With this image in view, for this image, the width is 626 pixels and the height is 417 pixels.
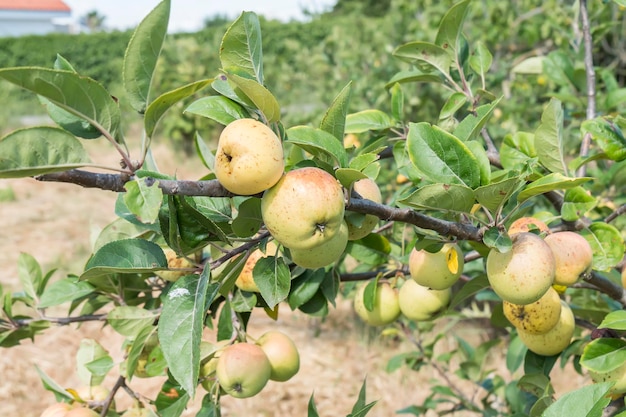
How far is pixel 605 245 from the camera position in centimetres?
97

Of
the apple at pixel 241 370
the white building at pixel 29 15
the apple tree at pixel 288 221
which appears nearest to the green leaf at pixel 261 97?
the apple tree at pixel 288 221

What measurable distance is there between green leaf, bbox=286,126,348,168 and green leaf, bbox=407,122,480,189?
0.27ft

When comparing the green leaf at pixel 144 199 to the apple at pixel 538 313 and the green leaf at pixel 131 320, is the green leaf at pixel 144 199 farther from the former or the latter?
the apple at pixel 538 313

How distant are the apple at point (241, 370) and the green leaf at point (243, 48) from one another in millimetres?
447

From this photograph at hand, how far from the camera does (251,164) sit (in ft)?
1.91

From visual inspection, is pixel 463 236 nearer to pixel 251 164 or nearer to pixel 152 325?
pixel 251 164

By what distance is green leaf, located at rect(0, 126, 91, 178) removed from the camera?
49cm

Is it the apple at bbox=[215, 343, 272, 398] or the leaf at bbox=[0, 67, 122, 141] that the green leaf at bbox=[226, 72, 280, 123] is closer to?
the leaf at bbox=[0, 67, 122, 141]

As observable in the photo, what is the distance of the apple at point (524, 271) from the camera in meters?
0.72

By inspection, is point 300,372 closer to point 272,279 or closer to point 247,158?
point 272,279

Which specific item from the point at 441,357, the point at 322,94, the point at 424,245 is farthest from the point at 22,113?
the point at 424,245

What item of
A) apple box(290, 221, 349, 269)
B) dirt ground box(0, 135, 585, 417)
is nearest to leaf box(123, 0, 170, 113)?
apple box(290, 221, 349, 269)

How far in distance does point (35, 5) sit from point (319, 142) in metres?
35.1

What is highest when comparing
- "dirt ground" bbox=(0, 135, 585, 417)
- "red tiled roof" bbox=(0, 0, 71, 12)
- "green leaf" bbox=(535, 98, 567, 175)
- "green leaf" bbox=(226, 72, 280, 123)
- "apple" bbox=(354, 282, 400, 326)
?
"green leaf" bbox=(226, 72, 280, 123)
